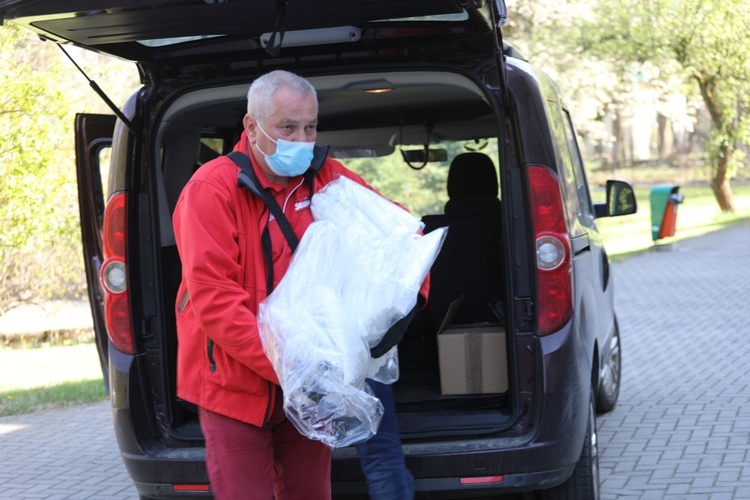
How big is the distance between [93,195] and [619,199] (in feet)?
9.82

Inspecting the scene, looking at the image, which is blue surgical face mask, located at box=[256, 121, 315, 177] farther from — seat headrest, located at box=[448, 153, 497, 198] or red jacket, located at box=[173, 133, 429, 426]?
seat headrest, located at box=[448, 153, 497, 198]

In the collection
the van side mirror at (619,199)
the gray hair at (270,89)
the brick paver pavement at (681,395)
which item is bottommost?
the brick paver pavement at (681,395)

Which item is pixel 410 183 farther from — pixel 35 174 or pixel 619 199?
pixel 619 199

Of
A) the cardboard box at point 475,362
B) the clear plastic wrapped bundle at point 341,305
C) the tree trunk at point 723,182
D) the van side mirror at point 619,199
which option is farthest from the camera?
the tree trunk at point 723,182

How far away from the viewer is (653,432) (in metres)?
6.77

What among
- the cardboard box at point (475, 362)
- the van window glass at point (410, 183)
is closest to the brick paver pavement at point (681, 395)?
the cardboard box at point (475, 362)

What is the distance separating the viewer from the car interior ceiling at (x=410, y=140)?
14.3 ft

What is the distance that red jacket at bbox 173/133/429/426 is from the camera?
3.21m

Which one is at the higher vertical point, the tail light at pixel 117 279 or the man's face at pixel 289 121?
the man's face at pixel 289 121

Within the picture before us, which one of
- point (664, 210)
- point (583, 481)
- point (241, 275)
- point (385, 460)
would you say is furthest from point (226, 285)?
point (664, 210)

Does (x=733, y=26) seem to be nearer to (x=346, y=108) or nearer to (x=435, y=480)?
(x=346, y=108)

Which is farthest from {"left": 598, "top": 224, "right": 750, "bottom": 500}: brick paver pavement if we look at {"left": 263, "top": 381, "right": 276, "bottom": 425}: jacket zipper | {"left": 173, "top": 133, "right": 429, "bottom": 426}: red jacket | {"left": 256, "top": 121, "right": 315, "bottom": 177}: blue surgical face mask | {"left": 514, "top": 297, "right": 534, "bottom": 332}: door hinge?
{"left": 256, "top": 121, "right": 315, "bottom": 177}: blue surgical face mask

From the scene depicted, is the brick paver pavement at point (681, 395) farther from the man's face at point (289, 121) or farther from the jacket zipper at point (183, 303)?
the man's face at point (289, 121)

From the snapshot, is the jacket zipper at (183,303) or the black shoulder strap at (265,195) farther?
the jacket zipper at (183,303)
